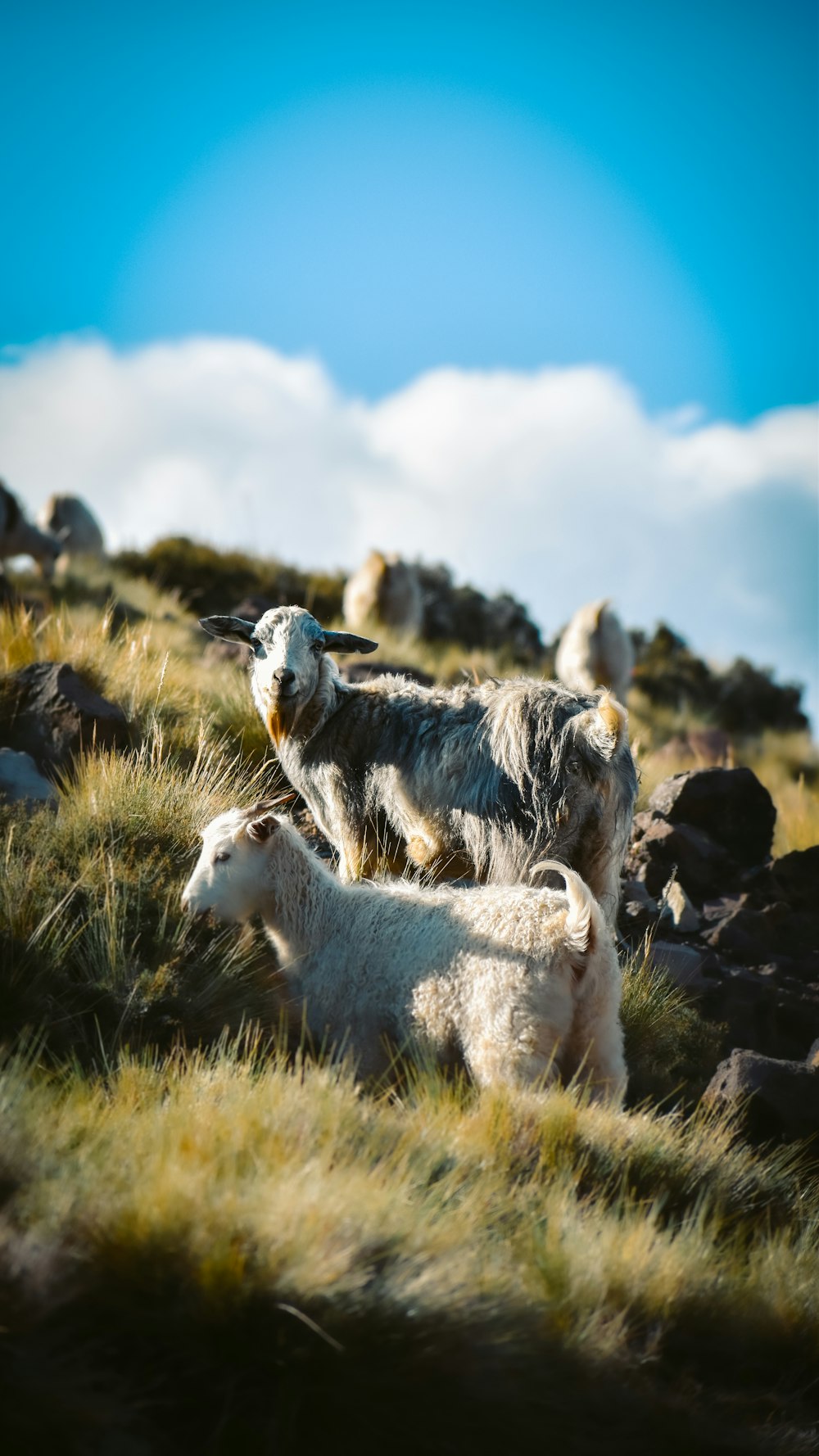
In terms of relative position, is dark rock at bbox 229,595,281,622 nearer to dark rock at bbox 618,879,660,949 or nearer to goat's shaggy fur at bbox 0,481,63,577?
dark rock at bbox 618,879,660,949

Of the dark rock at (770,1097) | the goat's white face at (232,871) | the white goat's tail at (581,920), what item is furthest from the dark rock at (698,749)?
the white goat's tail at (581,920)

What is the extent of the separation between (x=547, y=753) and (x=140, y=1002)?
7.83 feet

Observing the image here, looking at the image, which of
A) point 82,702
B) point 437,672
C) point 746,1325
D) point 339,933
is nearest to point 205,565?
point 437,672

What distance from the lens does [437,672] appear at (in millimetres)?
14766

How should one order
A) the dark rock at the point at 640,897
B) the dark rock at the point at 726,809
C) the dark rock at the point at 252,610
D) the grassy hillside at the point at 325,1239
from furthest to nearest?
the dark rock at the point at 252,610, the dark rock at the point at 726,809, the dark rock at the point at 640,897, the grassy hillside at the point at 325,1239

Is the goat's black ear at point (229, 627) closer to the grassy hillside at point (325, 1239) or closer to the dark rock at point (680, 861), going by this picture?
the grassy hillside at point (325, 1239)

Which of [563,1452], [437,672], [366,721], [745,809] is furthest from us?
[437,672]

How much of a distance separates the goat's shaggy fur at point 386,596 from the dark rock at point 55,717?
11.4 meters

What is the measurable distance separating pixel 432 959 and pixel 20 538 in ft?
53.5

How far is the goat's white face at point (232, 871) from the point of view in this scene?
561 cm

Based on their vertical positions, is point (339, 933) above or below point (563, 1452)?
above

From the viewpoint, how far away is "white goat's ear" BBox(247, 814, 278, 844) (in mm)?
5727

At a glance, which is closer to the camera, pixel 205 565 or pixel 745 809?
pixel 745 809

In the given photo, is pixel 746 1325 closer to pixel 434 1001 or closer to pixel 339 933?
pixel 434 1001
